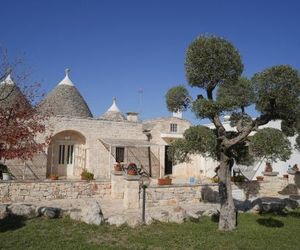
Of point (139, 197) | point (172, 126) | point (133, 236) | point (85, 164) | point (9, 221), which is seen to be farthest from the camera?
point (172, 126)

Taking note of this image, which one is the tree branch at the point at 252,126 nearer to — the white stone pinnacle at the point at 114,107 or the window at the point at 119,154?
the window at the point at 119,154

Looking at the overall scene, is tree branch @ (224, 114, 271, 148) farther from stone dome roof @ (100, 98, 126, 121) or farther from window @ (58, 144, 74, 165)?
stone dome roof @ (100, 98, 126, 121)

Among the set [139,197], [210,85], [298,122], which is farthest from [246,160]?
[139,197]

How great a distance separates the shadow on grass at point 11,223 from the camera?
10.6 m

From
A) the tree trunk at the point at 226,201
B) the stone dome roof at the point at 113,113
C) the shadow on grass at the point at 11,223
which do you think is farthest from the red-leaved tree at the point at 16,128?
the stone dome roof at the point at 113,113

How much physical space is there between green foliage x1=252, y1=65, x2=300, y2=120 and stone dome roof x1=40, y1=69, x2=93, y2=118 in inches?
732

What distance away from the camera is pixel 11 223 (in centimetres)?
1123

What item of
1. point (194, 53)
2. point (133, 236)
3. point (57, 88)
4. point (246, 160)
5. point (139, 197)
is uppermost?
point (57, 88)

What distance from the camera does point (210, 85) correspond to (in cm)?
1205

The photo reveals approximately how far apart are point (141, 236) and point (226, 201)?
3455mm

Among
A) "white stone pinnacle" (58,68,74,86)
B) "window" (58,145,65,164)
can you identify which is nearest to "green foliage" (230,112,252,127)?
"window" (58,145,65,164)

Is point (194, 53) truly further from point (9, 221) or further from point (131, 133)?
point (131, 133)

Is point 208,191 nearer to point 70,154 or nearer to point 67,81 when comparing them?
point 70,154

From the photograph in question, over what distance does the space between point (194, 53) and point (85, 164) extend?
51.9 feet
